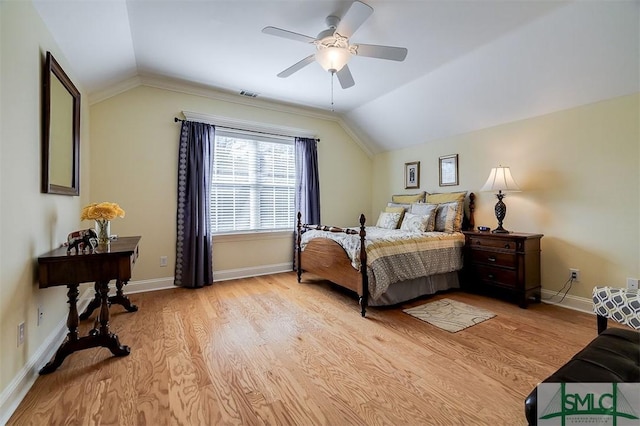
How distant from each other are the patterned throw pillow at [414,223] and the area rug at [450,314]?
100 centimetres

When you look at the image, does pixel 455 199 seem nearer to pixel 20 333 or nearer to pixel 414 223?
pixel 414 223

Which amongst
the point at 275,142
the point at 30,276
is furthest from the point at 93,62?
the point at 275,142

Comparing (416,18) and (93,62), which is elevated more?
(416,18)

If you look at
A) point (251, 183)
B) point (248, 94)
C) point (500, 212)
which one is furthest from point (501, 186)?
point (248, 94)

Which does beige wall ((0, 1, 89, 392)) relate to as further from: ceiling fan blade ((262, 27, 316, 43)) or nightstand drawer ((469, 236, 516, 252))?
nightstand drawer ((469, 236, 516, 252))

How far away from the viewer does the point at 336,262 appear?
326 cm

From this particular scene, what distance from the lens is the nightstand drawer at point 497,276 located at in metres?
3.12

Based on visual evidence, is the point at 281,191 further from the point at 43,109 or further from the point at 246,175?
the point at 43,109

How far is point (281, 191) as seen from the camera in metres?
4.62

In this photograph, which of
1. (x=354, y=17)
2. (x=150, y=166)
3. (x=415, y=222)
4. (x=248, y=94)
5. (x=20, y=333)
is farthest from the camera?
(x=248, y=94)

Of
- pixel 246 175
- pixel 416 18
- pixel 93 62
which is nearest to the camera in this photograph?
pixel 416 18

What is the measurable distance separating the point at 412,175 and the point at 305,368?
367 centimetres

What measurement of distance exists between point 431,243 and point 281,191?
2395 mm

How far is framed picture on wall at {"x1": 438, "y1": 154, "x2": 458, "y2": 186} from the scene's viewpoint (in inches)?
164
